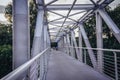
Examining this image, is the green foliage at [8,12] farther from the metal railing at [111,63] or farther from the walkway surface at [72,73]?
the walkway surface at [72,73]

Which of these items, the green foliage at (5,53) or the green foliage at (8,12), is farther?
the green foliage at (8,12)

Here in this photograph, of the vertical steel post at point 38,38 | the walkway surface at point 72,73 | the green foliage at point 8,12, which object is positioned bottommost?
the walkway surface at point 72,73

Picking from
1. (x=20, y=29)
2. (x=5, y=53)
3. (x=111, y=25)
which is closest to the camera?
(x=20, y=29)

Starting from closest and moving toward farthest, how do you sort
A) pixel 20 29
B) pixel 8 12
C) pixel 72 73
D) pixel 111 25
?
pixel 20 29 < pixel 72 73 < pixel 111 25 < pixel 8 12

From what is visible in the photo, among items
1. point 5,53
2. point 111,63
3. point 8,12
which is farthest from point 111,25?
point 8,12

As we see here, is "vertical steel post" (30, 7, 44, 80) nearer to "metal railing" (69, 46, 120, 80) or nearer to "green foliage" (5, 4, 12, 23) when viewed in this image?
"metal railing" (69, 46, 120, 80)

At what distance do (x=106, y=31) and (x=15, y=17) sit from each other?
17636mm

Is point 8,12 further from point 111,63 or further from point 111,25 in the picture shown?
point 111,25

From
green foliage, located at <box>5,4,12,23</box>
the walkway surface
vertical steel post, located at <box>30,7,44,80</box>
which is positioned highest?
green foliage, located at <box>5,4,12,23</box>

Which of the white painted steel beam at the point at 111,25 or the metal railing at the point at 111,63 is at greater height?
the white painted steel beam at the point at 111,25

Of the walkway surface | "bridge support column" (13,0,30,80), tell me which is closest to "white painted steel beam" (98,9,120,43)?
the walkway surface

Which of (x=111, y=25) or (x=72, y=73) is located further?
(x=111, y=25)

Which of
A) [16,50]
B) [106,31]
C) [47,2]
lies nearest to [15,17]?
[16,50]

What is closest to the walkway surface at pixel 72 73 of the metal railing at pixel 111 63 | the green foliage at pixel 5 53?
the metal railing at pixel 111 63
